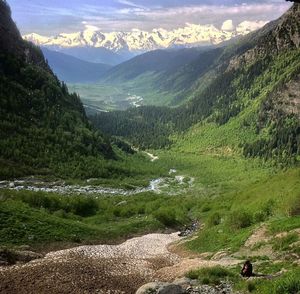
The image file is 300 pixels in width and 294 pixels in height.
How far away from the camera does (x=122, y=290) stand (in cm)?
4544

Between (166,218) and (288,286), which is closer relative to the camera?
(288,286)

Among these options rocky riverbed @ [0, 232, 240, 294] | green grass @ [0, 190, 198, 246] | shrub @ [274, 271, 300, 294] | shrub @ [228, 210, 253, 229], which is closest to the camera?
shrub @ [274, 271, 300, 294]

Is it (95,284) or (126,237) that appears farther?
(126,237)

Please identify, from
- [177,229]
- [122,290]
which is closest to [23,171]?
[177,229]

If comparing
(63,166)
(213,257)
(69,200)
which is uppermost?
(213,257)

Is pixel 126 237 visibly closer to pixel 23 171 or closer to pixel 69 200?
pixel 69 200

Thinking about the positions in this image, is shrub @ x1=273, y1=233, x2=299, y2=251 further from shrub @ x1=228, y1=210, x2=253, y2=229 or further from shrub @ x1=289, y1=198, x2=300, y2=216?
shrub @ x1=228, y1=210, x2=253, y2=229

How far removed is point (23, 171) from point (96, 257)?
4948 inches

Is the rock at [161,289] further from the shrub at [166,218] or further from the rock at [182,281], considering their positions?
the shrub at [166,218]

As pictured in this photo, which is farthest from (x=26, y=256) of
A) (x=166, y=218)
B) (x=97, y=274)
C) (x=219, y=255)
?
(x=166, y=218)

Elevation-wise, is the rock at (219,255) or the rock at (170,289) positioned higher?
the rock at (170,289)

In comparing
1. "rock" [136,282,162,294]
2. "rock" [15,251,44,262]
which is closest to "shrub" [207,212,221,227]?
"rock" [15,251,44,262]

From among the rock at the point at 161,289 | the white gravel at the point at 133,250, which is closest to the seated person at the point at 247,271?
the rock at the point at 161,289

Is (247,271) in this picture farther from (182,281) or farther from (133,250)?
(133,250)
